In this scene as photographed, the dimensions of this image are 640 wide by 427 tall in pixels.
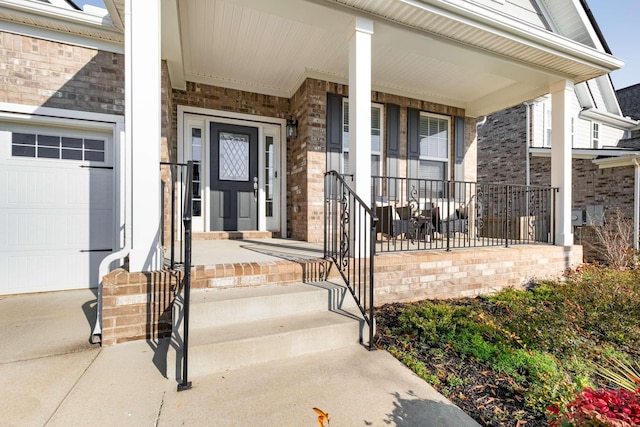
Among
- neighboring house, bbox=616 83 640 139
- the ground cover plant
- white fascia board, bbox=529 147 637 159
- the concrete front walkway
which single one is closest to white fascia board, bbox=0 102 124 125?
the concrete front walkway

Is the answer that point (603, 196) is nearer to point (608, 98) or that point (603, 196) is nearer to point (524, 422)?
point (608, 98)

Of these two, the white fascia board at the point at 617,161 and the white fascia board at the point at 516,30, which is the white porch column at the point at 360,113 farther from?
the white fascia board at the point at 617,161

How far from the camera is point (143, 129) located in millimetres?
2549

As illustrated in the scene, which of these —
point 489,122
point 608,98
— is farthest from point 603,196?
point 608,98

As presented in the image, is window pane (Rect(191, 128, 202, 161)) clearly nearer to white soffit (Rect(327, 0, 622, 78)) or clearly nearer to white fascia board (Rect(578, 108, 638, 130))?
white soffit (Rect(327, 0, 622, 78))

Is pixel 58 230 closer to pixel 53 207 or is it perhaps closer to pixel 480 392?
pixel 53 207

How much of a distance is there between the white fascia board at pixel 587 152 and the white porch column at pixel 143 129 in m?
9.75

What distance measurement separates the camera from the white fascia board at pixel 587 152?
708cm

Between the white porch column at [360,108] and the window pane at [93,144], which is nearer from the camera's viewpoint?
the white porch column at [360,108]

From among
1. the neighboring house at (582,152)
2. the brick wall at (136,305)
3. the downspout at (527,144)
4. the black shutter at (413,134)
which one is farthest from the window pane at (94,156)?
the downspout at (527,144)

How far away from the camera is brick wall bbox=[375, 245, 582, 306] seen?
3.47m

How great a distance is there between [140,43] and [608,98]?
14122mm

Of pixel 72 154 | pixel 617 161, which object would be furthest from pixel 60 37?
pixel 617 161

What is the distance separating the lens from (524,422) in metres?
1.60
